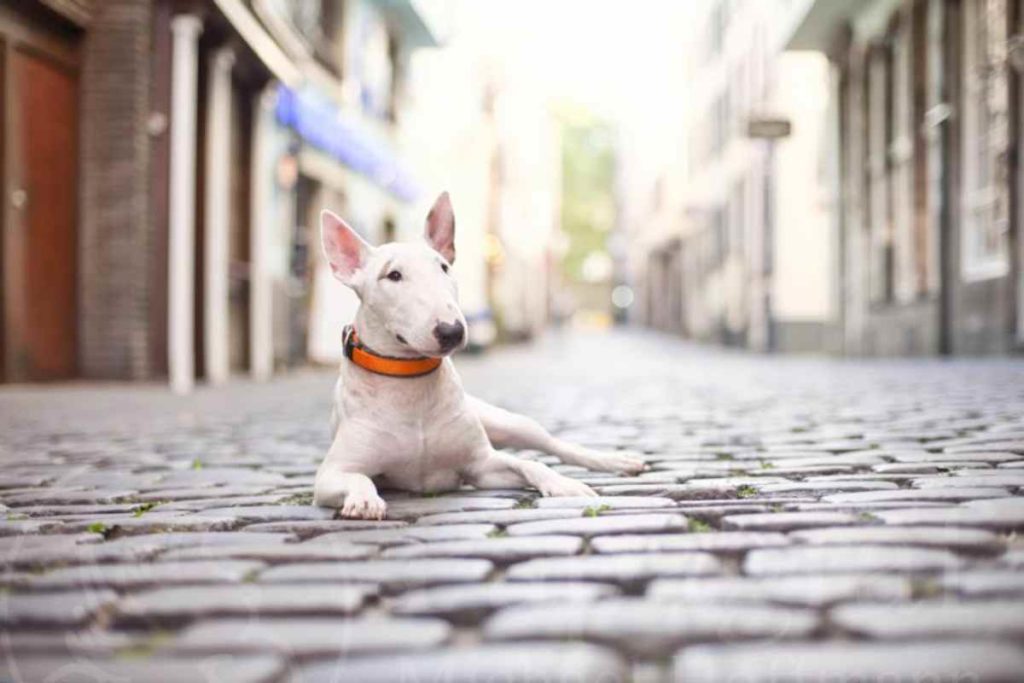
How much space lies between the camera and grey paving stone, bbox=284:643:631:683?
6.00 ft

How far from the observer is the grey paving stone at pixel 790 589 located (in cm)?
226

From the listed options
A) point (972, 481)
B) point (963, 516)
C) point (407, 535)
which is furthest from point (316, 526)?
point (972, 481)

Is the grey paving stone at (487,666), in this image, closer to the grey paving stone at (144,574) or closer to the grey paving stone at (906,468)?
the grey paving stone at (144,574)

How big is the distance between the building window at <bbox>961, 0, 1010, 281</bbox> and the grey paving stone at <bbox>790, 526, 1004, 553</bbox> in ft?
34.2

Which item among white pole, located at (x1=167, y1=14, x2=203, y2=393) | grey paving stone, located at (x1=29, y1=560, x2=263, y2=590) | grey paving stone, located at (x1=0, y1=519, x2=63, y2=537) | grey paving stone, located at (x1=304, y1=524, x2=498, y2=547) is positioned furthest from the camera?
white pole, located at (x1=167, y1=14, x2=203, y2=393)

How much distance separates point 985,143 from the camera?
44.6ft

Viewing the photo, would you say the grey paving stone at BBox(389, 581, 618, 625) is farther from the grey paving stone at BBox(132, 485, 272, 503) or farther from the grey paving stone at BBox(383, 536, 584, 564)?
the grey paving stone at BBox(132, 485, 272, 503)

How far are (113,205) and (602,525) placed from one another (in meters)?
9.87

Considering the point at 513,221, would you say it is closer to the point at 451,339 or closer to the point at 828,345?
the point at 828,345

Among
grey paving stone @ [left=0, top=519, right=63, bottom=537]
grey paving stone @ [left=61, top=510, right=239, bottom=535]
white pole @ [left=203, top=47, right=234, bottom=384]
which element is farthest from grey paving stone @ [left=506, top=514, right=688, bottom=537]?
white pole @ [left=203, top=47, right=234, bottom=384]

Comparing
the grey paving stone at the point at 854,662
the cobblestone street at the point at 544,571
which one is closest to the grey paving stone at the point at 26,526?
the cobblestone street at the point at 544,571

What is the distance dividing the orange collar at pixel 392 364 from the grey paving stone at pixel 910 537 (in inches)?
53.3

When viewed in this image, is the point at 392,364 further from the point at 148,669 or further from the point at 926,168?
the point at 926,168

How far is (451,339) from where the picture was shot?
348 cm
